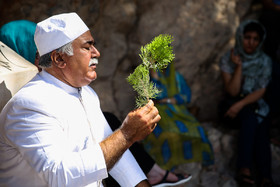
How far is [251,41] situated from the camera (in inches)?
182

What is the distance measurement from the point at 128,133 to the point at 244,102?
110 inches

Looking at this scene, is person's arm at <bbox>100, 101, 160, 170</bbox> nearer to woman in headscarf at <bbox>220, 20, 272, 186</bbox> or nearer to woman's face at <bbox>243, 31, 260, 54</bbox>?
woman in headscarf at <bbox>220, 20, 272, 186</bbox>

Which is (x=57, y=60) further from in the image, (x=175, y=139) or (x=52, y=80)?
(x=175, y=139)

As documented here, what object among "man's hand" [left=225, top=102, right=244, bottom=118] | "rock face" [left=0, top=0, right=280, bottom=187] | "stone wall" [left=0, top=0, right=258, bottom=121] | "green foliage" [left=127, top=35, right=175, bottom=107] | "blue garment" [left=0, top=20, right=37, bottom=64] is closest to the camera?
"green foliage" [left=127, top=35, right=175, bottom=107]

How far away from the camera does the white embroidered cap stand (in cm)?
220

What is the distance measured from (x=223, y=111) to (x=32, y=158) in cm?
319

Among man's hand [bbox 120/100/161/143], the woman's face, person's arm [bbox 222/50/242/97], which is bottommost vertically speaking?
person's arm [bbox 222/50/242/97]

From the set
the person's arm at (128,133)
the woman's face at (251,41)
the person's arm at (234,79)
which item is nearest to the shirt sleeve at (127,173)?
the person's arm at (128,133)

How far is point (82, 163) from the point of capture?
192 cm

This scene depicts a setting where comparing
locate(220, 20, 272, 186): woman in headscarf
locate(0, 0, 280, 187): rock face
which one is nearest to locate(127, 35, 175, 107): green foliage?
locate(0, 0, 280, 187): rock face

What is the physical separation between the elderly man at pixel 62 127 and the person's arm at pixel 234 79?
98.2 inches

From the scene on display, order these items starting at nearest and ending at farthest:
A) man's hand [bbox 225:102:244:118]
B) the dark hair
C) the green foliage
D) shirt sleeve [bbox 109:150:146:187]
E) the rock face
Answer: the green foliage → shirt sleeve [bbox 109:150:146:187] → the rock face → man's hand [bbox 225:102:244:118] → the dark hair

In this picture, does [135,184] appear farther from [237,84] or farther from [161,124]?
[237,84]

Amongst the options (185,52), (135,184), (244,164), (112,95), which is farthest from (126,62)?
(135,184)
